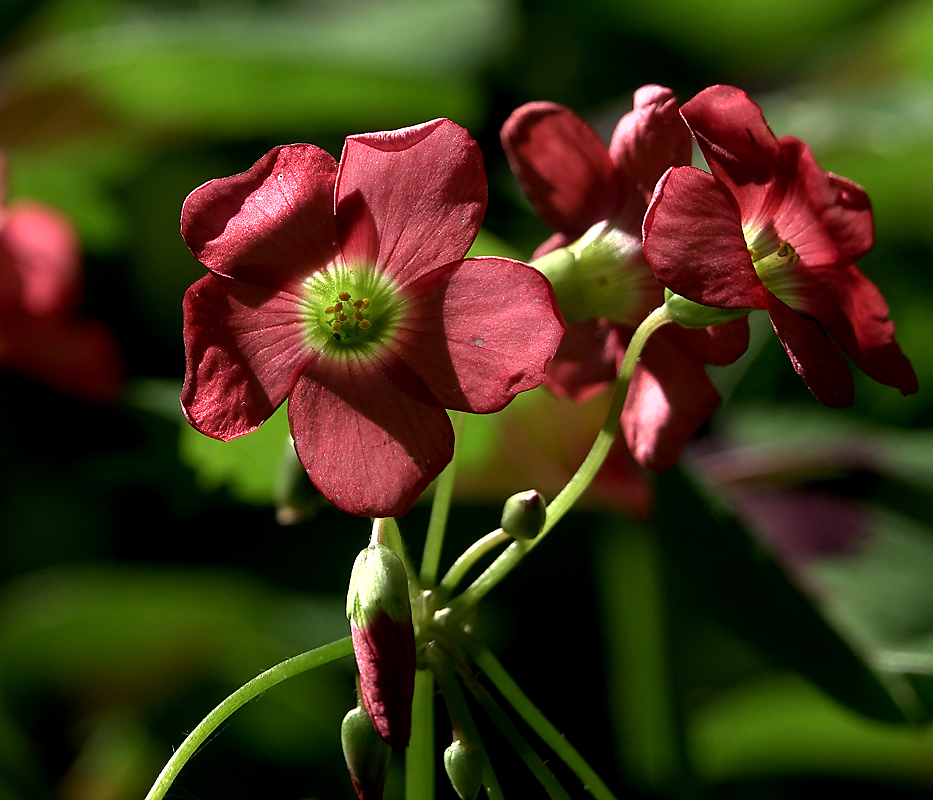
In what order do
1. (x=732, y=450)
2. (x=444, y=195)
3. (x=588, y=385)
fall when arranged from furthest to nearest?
(x=732, y=450) → (x=588, y=385) → (x=444, y=195)

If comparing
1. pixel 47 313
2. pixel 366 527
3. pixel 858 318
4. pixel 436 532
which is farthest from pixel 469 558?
pixel 47 313

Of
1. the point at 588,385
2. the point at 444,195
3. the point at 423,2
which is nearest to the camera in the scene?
the point at 444,195

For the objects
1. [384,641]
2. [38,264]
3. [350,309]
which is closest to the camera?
[384,641]

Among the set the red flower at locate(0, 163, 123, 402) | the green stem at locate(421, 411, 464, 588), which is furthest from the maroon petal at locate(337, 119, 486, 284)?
the red flower at locate(0, 163, 123, 402)

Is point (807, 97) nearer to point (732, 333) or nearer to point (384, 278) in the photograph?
point (732, 333)

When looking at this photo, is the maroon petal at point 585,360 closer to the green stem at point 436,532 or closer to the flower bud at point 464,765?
the green stem at point 436,532

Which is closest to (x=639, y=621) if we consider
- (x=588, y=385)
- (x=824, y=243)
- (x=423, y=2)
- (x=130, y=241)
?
(x=588, y=385)

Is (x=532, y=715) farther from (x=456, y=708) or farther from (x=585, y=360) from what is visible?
(x=585, y=360)
